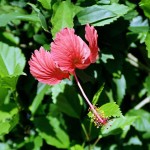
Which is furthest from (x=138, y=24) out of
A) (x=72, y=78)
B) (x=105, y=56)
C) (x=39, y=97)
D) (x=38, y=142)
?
(x=38, y=142)

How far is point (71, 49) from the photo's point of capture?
0.87 meters

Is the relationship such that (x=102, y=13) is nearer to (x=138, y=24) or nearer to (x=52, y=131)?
(x=138, y=24)

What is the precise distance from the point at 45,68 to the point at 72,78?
0.24 metres

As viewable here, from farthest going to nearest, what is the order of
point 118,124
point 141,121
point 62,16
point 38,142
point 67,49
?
point 141,121
point 38,142
point 118,124
point 62,16
point 67,49

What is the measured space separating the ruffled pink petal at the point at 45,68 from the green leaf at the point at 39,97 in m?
0.26

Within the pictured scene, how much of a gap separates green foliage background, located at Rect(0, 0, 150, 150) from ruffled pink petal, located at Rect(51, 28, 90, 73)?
0.11 meters

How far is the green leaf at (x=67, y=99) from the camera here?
113cm

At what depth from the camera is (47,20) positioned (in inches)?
42.1

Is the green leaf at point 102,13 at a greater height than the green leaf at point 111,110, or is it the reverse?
the green leaf at point 102,13

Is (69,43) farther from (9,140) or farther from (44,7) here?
(9,140)

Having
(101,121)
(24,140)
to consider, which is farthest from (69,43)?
(24,140)

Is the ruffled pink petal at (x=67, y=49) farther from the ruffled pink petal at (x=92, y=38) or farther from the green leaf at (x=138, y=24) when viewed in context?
the green leaf at (x=138, y=24)

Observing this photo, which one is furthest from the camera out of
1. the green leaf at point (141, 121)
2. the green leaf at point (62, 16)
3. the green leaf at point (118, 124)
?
the green leaf at point (141, 121)

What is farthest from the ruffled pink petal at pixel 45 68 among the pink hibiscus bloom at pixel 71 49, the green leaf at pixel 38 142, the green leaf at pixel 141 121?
the green leaf at pixel 141 121
